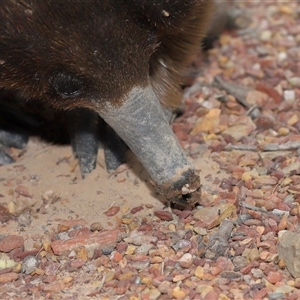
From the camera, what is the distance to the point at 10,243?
2.49 metres

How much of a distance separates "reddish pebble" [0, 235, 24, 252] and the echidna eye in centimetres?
53

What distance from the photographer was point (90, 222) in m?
2.56

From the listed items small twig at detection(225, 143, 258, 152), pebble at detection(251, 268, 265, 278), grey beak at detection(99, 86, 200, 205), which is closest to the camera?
pebble at detection(251, 268, 265, 278)

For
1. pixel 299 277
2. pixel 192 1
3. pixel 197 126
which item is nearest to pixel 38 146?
pixel 197 126

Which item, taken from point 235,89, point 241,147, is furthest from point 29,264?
point 235,89

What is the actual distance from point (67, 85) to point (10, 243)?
0.58 m

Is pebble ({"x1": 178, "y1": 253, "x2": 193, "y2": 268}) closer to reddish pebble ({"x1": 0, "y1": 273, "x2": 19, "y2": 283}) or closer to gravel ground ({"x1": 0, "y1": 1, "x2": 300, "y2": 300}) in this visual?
gravel ground ({"x1": 0, "y1": 1, "x2": 300, "y2": 300})

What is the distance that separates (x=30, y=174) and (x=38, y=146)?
24cm

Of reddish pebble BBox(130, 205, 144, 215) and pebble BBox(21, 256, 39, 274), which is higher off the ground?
reddish pebble BBox(130, 205, 144, 215)

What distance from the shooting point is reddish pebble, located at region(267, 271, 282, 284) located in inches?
86.5

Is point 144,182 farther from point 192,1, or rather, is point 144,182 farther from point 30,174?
point 192,1

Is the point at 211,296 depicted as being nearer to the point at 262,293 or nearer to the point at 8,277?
the point at 262,293

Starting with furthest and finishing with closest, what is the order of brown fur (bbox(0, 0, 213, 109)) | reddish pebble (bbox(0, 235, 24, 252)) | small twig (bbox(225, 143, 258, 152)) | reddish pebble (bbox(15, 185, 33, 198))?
small twig (bbox(225, 143, 258, 152))
reddish pebble (bbox(15, 185, 33, 198))
reddish pebble (bbox(0, 235, 24, 252))
brown fur (bbox(0, 0, 213, 109))

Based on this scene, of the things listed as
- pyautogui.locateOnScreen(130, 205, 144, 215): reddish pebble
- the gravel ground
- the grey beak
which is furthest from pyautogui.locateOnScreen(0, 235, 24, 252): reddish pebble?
the grey beak
